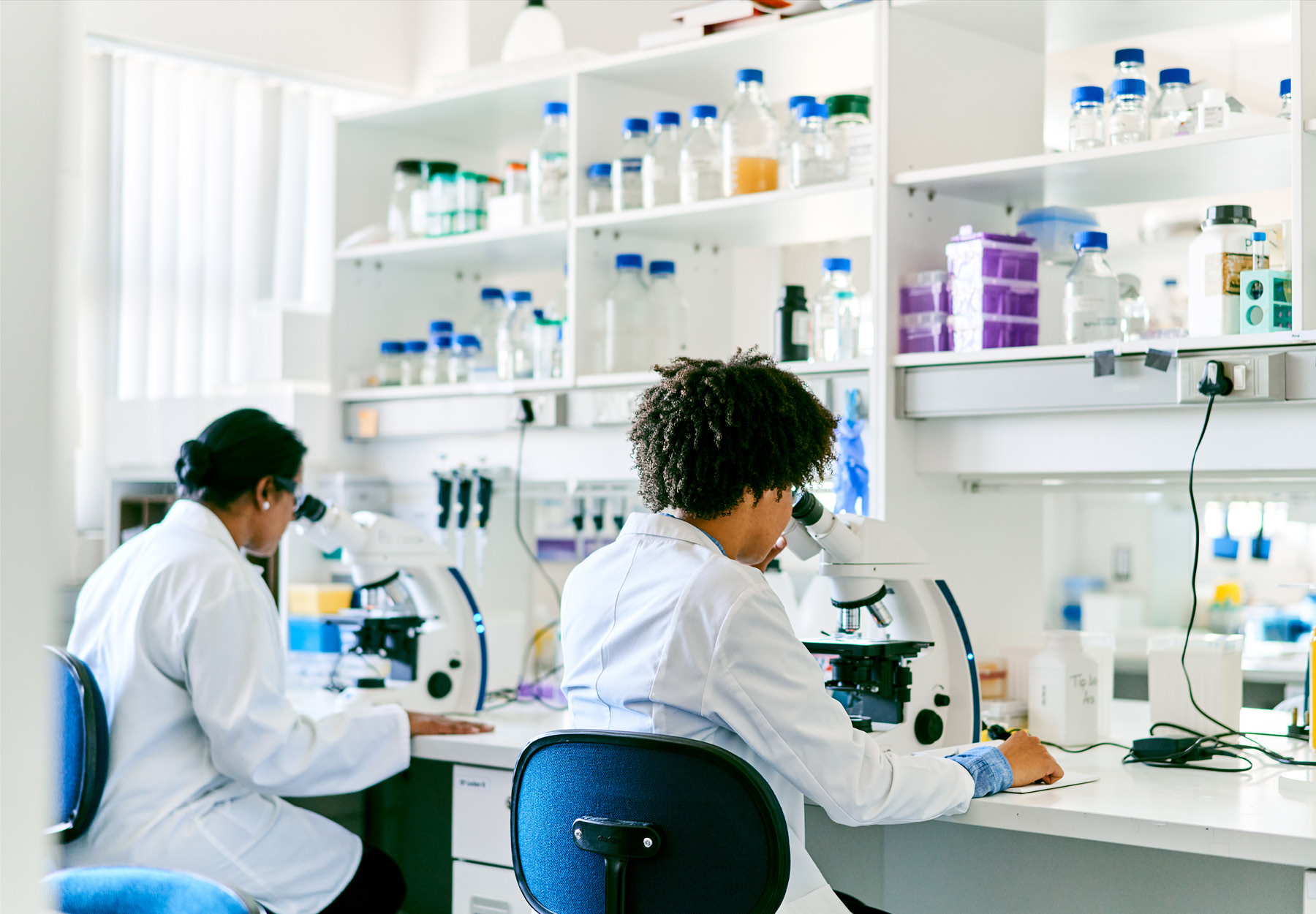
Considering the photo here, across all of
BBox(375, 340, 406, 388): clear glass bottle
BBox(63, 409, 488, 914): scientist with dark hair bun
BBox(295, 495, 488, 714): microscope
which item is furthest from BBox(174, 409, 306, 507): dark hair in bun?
BBox(375, 340, 406, 388): clear glass bottle

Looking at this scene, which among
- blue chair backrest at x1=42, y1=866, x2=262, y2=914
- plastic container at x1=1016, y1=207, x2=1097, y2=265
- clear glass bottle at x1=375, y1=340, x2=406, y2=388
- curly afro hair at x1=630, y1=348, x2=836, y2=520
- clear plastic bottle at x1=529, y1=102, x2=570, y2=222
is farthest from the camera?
clear glass bottle at x1=375, y1=340, x2=406, y2=388

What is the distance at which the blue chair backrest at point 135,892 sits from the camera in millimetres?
1252

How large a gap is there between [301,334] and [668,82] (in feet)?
3.58

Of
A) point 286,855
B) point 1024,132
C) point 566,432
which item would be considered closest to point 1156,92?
point 1024,132

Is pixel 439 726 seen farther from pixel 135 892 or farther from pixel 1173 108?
pixel 1173 108

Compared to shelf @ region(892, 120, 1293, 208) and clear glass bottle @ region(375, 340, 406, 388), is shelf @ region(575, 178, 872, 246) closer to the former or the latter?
shelf @ region(892, 120, 1293, 208)

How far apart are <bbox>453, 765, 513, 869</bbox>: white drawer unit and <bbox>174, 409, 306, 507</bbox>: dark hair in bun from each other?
23.3 inches

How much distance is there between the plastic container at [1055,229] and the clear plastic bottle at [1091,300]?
A: 0.14 m

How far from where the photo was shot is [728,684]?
1.42m

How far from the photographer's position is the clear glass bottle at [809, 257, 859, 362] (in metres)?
2.43

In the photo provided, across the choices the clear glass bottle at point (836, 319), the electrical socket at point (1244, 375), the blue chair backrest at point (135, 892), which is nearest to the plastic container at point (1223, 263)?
the electrical socket at point (1244, 375)

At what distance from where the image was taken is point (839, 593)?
1.91m

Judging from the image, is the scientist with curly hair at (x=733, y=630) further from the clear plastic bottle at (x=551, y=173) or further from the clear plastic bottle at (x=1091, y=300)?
the clear plastic bottle at (x=551, y=173)

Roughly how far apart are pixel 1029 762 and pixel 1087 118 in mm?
1090
